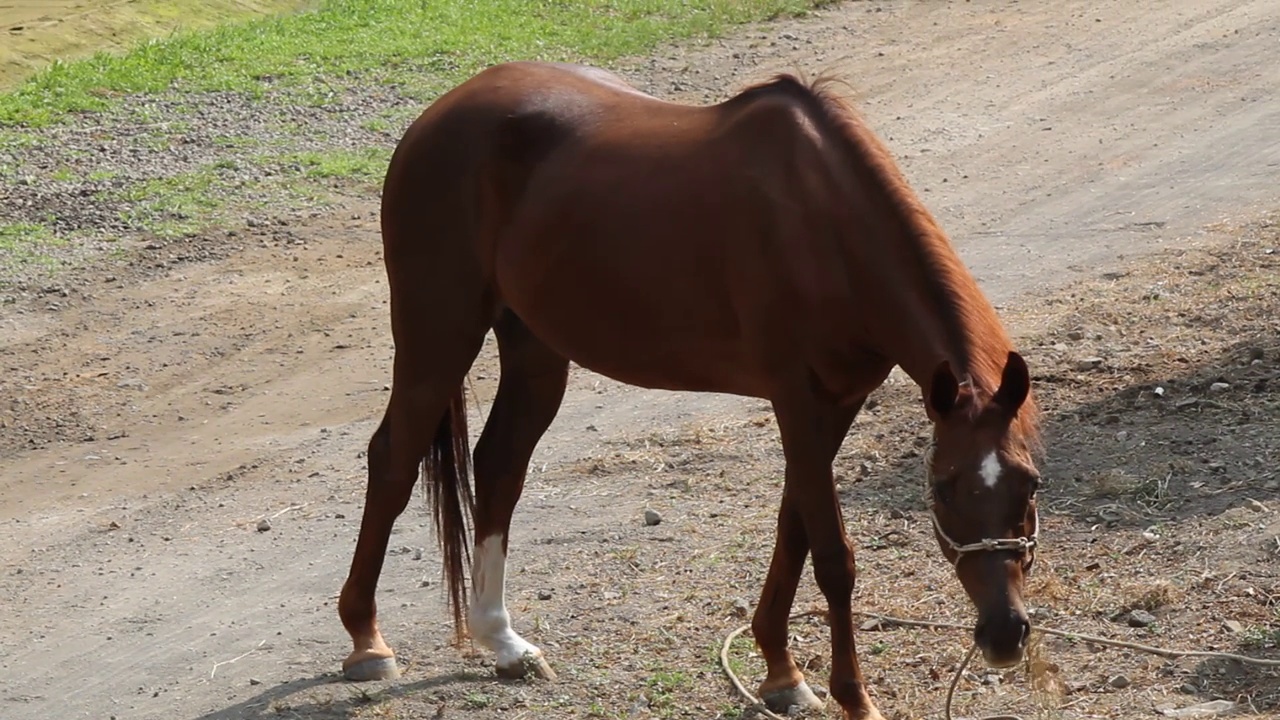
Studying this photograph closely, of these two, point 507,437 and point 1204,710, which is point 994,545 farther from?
point 507,437

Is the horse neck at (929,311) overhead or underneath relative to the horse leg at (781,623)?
overhead

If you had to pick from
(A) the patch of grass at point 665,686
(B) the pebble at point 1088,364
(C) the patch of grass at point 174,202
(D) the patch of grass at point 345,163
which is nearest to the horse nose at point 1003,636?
(A) the patch of grass at point 665,686

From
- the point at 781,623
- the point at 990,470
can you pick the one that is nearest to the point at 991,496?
the point at 990,470

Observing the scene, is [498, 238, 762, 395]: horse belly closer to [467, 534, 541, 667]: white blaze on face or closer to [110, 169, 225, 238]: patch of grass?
[467, 534, 541, 667]: white blaze on face

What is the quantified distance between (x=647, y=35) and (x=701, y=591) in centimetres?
898

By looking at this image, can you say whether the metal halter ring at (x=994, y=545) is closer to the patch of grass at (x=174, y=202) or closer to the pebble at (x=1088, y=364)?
the pebble at (x=1088, y=364)

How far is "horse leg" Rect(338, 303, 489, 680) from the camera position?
17.6 ft

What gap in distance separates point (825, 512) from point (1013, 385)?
79cm

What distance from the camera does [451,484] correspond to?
5.56 m

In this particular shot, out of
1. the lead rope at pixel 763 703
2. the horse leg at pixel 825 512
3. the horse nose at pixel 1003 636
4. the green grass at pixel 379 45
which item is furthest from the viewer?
the green grass at pixel 379 45

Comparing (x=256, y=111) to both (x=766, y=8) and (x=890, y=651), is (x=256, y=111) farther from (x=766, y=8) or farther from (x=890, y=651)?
(x=890, y=651)

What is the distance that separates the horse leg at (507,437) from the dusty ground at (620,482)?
32 cm

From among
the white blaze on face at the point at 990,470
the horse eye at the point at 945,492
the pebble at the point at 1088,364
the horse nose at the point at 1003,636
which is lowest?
the pebble at the point at 1088,364

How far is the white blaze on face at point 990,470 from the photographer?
4.05 metres
